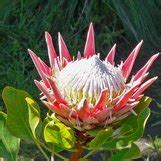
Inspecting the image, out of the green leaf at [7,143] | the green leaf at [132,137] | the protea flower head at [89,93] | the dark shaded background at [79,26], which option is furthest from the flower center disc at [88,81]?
the dark shaded background at [79,26]

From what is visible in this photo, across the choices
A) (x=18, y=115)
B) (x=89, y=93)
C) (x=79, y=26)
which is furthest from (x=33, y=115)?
(x=79, y=26)

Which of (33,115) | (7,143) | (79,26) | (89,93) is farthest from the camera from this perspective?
(79,26)

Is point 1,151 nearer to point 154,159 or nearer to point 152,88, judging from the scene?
point 154,159

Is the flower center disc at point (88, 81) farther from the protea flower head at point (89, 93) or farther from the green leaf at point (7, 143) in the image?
the green leaf at point (7, 143)

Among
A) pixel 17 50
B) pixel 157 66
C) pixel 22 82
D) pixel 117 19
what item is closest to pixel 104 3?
pixel 117 19

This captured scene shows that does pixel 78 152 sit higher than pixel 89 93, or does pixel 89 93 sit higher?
pixel 89 93

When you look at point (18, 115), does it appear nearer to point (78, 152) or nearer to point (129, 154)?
point (78, 152)
